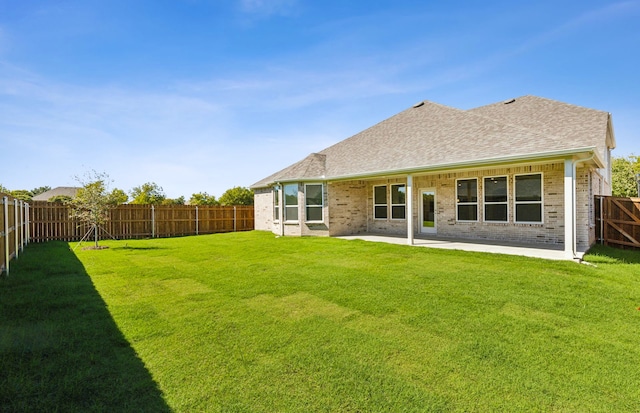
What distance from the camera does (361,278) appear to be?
21.9 feet

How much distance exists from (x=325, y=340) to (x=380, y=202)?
12228 millimetres

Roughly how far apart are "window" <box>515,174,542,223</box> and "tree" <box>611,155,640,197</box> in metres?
19.3

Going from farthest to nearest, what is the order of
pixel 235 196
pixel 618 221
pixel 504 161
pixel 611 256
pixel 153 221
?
pixel 235 196 < pixel 153 221 < pixel 618 221 < pixel 504 161 < pixel 611 256

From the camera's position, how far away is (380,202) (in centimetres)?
1542

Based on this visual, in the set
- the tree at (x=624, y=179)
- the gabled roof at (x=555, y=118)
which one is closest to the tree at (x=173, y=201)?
the gabled roof at (x=555, y=118)

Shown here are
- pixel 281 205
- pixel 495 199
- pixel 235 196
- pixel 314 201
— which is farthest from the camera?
pixel 235 196

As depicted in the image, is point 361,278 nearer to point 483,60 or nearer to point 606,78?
point 483,60

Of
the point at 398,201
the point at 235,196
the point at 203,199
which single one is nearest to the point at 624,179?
the point at 398,201

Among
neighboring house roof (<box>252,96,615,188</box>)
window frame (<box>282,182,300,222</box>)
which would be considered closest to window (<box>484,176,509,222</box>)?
neighboring house roof (<box>252,96,615,188</box>)

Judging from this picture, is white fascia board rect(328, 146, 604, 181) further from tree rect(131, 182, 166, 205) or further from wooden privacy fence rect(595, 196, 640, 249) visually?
tree rect(131, 182, 166, 205)

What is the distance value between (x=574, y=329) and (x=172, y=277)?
7.33 meters

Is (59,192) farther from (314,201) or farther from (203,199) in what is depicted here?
(314,201)

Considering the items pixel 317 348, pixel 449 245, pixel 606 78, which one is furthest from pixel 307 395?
pixel 606 78

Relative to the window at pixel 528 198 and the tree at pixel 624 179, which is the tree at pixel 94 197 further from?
the tree at pixel 624 179
